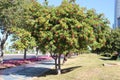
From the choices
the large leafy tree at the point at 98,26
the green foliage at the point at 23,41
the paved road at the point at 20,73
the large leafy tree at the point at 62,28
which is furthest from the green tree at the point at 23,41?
the large leafy tree at the point at 98,26

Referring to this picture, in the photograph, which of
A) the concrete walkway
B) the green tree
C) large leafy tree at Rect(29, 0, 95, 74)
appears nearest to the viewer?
large leafy tree at Rect(29, 0, 95, 74)

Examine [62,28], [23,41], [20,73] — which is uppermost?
[62,28]

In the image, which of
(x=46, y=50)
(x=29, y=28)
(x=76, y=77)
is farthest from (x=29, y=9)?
(x=76, y=77)

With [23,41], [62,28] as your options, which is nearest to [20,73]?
[23,41]

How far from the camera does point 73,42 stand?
77.9 feet

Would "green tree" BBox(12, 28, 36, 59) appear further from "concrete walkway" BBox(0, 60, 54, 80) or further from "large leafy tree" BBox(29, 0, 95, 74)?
"concrete walkway" BBox(0, 60, 54, 80)

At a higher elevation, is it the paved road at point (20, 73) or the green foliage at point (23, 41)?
the green foliage at point (23, 41)

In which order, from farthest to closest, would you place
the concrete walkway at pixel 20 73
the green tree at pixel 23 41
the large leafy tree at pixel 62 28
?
the concrete walkway at pixel 20 73, the green tree at pixel 23 41, the large leafy tree at pixel 62 28

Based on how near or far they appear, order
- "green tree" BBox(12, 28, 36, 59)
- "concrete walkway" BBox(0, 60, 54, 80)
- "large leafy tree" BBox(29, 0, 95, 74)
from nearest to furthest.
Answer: "large leafy tree" BBox(29, 0, 95, 74) < "green tree" BBox(12, 28, 36, 59) < "concrete walkway" BBox(0, 60, 54, 80)

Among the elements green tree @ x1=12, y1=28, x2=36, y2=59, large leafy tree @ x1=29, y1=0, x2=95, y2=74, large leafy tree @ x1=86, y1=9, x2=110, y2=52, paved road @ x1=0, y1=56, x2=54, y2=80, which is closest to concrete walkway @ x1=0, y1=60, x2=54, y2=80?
paved road @ x1=0, y1=56, x2=54, y2=80

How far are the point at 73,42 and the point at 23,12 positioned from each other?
8.47 m

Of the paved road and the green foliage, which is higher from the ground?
the green foliage

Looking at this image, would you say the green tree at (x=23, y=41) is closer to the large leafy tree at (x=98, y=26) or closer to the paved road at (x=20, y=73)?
the paved road at (x=20, y=73)

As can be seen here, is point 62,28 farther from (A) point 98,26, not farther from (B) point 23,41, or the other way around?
(A) point 98,26
